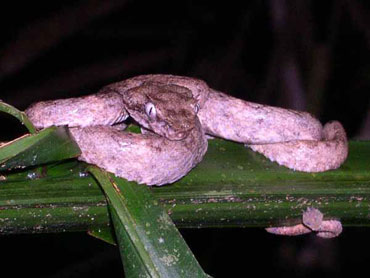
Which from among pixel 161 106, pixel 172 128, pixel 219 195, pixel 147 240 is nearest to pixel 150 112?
pixel 161 106

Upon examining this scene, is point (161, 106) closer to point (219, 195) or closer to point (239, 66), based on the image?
point (219, 195)

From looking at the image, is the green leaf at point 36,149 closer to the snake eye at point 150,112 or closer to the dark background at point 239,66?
the snake eye at point 150,112

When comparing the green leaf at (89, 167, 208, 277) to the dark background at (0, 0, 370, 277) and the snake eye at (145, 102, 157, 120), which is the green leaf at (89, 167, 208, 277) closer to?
the snake eye at (145, 102, 157, 120)

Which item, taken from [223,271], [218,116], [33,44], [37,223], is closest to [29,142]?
[37,223]

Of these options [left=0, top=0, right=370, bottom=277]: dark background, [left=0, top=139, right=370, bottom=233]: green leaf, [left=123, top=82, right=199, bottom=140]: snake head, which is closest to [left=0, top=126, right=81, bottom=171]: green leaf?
[left=0, top=139, right=370, bottom=233]: green leaf

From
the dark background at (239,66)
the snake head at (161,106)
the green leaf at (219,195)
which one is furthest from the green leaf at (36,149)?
the dark background at (239,66)

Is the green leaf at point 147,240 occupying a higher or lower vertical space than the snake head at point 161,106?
lower
